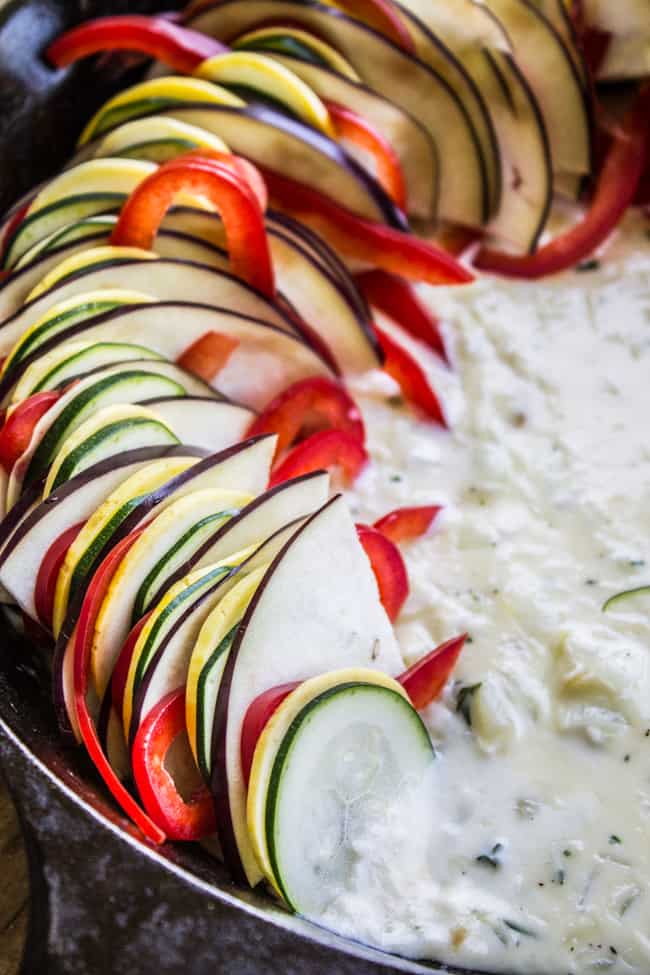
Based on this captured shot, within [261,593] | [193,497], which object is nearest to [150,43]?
[193,497]

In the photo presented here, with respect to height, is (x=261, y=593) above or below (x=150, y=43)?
below

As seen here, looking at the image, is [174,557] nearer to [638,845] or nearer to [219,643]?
[219,643]

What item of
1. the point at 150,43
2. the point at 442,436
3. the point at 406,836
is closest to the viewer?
the point at 406,836

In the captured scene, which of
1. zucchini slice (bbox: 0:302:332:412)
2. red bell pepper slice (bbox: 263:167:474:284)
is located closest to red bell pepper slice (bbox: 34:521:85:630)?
zucchini slice (bbox: 0:302:332:412)

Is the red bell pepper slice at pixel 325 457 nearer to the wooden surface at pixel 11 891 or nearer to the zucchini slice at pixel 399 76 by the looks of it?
the wooden surface at pixel 11 891

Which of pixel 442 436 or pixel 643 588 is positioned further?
pixel 442 436

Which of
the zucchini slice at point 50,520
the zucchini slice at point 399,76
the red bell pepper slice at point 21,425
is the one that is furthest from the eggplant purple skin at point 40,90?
the zucchini slice at point 50,520
